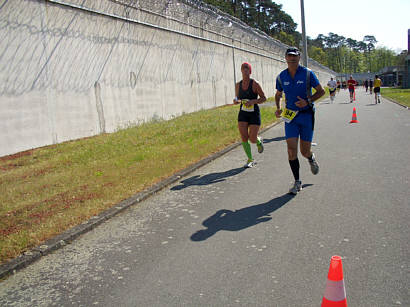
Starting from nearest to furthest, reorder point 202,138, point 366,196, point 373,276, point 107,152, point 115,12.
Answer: point 373,276 → point 366,196 → point 107,152 → point 202,138 → point 115,12

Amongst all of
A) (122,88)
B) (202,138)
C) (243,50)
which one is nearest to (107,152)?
(202,138)

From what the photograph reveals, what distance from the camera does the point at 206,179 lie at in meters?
7.33

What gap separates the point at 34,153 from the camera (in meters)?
10.2

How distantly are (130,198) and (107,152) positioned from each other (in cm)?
436

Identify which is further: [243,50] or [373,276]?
[243,50]

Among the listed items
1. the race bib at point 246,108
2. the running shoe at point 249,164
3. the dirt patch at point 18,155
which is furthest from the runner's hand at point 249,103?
the dirt patch at point 18,155

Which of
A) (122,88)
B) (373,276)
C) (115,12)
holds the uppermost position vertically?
(115,12)

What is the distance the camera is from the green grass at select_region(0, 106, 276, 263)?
5.03 metres

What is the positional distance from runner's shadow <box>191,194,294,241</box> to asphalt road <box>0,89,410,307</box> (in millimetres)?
12

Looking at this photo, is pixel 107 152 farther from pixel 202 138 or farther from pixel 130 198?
pixel 130 198

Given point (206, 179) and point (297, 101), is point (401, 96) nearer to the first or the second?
point (206, 179)

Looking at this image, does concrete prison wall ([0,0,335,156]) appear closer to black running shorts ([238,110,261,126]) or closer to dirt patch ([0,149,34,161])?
dirt patch ([0,149,34,161])

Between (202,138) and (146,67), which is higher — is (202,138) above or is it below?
below

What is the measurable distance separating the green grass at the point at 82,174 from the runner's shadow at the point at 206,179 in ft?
1.41
